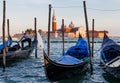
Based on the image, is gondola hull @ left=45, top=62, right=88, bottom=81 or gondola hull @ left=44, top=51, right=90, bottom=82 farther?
gondola hull @ left=45, top=62, right=88, bottom=81

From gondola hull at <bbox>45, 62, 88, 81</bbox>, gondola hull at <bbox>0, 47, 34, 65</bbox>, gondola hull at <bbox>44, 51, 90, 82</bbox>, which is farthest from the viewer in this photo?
gondola hull at <bbox>0, 47, 34, 65</bbox>

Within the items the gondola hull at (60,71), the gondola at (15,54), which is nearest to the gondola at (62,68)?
the gondola hull at (60,71)

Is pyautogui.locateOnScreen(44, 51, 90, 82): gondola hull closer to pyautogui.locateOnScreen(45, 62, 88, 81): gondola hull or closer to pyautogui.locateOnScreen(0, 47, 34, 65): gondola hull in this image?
pyautogui.locateOnScreen(45, 62, 88, 81): gondola hull

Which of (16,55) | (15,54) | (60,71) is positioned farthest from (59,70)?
(16,55)

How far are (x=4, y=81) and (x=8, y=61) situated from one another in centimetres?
568

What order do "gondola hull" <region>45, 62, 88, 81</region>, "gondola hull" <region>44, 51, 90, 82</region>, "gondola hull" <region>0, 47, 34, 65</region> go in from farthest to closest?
"gondola hull" <region>0, 47, 34, 65</region> → "gondola hull" <region>45, 62, 88, 81</region> → "gondola hull" <region>44, 51, 90, 82</region>

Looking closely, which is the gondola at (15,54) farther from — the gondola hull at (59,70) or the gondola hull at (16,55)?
the gondola hull at (59,70)

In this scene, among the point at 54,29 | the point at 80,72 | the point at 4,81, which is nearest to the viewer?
the point at 4,81

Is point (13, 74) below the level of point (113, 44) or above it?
below

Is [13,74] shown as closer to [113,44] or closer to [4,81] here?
[4,81]

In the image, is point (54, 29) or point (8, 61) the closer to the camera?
point (8, 61)

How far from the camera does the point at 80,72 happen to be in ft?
44.2

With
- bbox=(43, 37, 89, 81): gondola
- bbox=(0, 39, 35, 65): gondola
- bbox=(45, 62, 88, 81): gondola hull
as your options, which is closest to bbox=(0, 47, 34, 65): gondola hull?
bbox=(0, 39, 35, 65): gondola

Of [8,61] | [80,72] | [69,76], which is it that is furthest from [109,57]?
[8,61]
